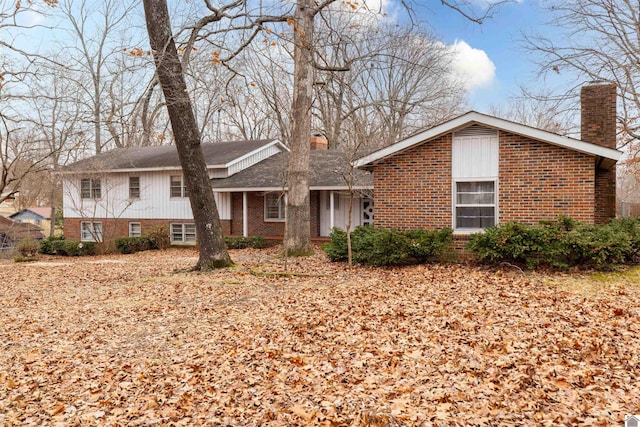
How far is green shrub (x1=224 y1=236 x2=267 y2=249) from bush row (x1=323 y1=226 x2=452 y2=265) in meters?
9.04

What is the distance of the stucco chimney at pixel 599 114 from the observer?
12.5 metres

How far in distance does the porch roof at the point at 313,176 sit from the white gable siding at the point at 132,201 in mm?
1260

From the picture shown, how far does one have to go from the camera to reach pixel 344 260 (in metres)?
13.0

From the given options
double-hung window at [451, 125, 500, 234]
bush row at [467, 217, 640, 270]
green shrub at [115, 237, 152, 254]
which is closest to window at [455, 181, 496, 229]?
double-hung window at [451, 125, 500, 234]

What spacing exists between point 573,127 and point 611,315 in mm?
16649

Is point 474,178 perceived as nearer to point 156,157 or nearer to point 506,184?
point 506,184

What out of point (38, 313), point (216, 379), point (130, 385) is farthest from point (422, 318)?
point (38, 313)

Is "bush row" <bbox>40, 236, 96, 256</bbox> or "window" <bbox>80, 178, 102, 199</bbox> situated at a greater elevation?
"window" <bbox>80, 178, 102, 199</bbox>

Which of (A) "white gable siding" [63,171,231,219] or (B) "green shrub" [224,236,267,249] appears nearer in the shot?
(B) "green shrub" [224,236,267,249]

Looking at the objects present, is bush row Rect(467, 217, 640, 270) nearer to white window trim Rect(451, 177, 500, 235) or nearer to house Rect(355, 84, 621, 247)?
house Rect(355, 84, 621, 247)

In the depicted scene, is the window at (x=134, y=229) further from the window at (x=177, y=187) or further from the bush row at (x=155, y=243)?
the window at (x=177, y=187)

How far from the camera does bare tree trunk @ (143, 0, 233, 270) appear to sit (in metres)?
11.0

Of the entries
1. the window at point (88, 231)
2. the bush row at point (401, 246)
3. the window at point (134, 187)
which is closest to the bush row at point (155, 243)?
the window at point (134, 187)

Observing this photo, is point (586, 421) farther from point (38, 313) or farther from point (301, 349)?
point (38, 313)
